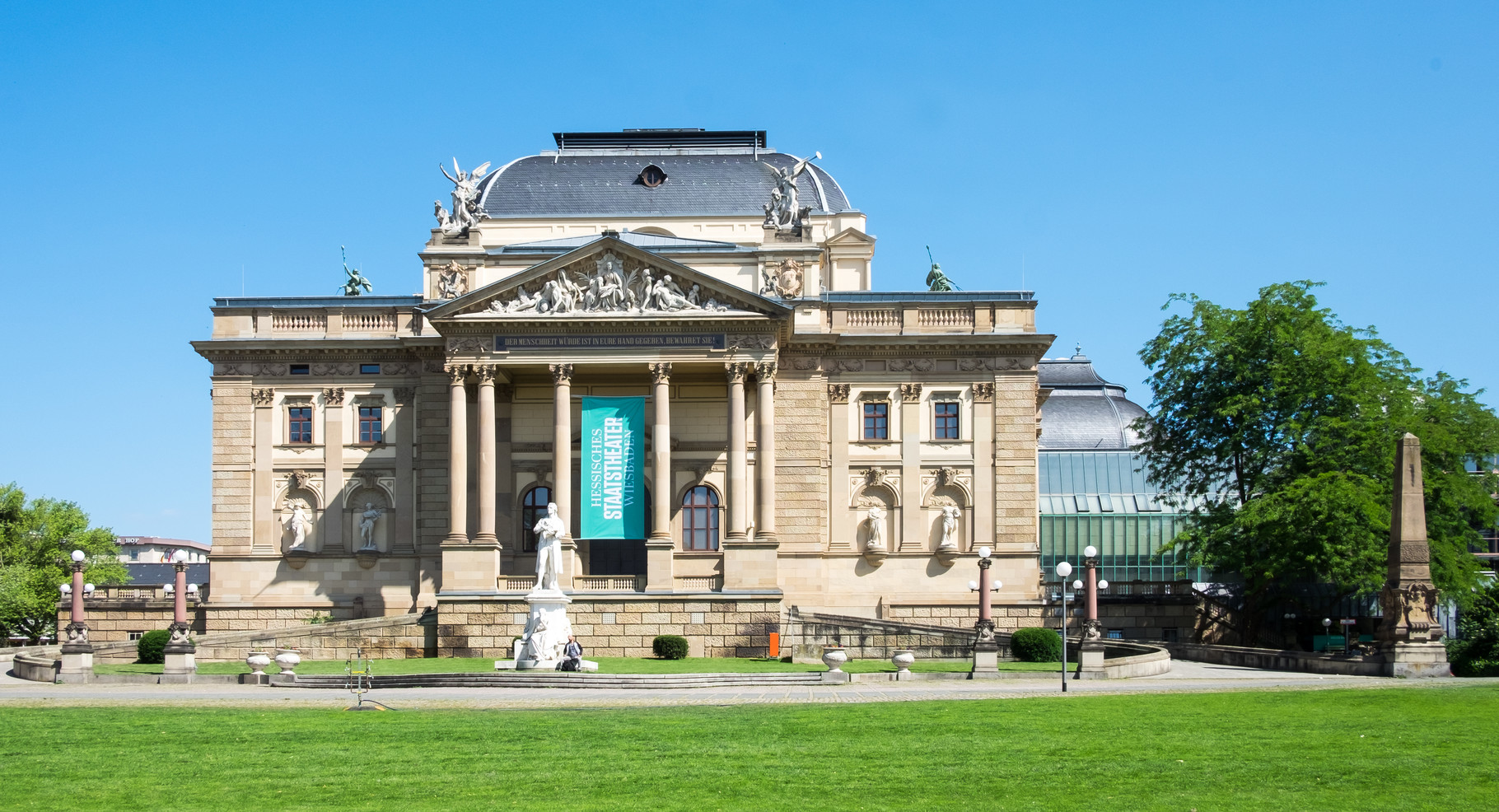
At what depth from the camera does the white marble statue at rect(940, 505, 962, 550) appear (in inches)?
2450

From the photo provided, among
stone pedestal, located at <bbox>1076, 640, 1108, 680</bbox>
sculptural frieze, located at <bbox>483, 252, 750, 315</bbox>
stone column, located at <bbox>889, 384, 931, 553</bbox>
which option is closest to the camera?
stone pedestal, located at <bbox>1076, 640, 1108, 680</bbox>

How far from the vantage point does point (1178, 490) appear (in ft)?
216

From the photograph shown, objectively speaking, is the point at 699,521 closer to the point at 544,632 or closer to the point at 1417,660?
the point at 544,632

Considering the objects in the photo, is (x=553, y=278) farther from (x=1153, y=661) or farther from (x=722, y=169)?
(x=1153, y=661)

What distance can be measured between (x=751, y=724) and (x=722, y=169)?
4268cm

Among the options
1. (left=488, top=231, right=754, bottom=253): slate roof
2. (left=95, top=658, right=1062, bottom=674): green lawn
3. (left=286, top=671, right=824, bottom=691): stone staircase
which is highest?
(left=488, top=231, right=754, bottom=253): slate roof

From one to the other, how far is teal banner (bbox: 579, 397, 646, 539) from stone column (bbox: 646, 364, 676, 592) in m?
0.55

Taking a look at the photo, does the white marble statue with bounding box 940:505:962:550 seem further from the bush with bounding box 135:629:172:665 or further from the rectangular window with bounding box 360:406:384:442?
the bush with bounding box 135:629:172:665

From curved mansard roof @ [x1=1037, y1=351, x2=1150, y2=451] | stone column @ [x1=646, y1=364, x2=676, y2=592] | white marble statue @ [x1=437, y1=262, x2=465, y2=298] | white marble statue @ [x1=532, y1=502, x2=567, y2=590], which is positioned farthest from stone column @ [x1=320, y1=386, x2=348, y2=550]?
curved mansard roof @ [x1=1037, y1=351, x2=1150, y2=451]

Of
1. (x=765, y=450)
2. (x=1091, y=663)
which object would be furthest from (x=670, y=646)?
(x=1091, y=663)

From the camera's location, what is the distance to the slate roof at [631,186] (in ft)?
221

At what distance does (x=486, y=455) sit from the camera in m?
58.1

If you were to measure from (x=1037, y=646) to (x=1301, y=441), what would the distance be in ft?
47.1

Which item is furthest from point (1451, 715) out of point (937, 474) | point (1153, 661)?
point (937, 474)
